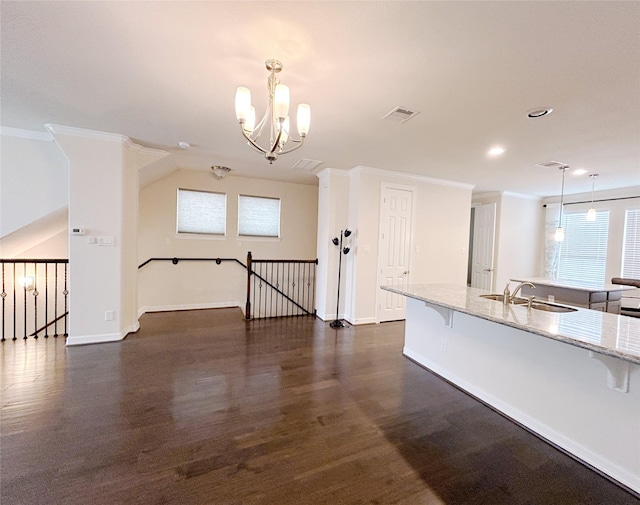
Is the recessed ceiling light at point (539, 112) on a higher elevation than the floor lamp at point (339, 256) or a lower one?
higher

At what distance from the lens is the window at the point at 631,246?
5.43 metres

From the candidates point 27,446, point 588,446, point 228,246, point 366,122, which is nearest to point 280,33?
point 366,122

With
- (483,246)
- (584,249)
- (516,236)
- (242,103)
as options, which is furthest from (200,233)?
(584,249)

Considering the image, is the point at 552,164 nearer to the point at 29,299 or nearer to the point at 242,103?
the point at 242,103

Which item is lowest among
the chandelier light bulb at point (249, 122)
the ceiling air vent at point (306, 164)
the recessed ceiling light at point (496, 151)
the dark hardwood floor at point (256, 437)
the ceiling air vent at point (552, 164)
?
the dark hardwood floor at point (256, 437)

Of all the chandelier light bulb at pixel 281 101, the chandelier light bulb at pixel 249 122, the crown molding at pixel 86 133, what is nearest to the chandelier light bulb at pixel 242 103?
the chandelier light bulb at pixel 249 122

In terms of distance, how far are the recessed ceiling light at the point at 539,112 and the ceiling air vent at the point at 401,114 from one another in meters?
1.04

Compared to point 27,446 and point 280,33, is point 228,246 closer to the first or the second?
point 27,446

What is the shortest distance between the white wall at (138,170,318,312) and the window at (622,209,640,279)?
639cm

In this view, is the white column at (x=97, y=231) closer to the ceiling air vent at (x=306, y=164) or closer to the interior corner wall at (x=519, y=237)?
the ceiling air vent at (x=306, y=164)

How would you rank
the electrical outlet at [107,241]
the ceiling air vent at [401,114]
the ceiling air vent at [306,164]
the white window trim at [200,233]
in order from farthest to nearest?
1. the white window trim at [200,233]
2. the ceiling air vent at [306,164]
3. the electrical outlet at [107,241]
4. the ceiling air vent at [401,114]

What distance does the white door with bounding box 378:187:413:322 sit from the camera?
517cm

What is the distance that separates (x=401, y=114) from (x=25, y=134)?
15.6 ft

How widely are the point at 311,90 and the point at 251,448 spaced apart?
285 cm
